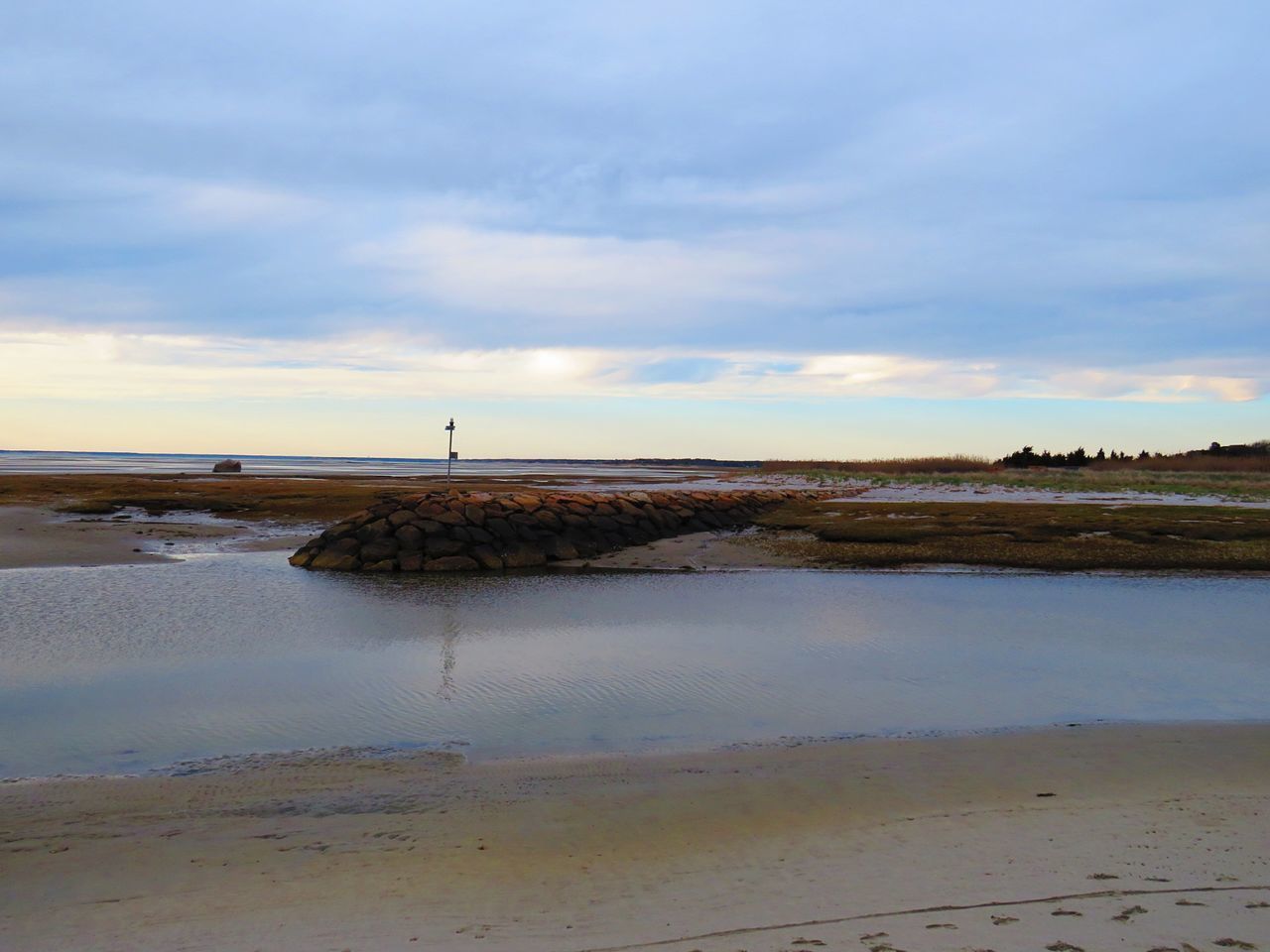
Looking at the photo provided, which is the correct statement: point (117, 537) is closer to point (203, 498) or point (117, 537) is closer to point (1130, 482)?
point (203, 498)

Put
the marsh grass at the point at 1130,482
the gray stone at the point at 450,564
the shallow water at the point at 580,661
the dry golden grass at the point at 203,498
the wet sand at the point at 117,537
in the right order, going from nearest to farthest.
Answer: the shallow water at the point at 580,661, the gray stone at the point at 450,564, the wet sand at the point at 117,537, the dry golden grass at the point at 203,498, the marsh grass at the point at 1130,482

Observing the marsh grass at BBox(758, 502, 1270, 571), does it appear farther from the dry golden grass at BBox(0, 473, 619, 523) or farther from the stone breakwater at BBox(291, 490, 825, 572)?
the dry golden grass at BBox(0, 473, 619, 523)

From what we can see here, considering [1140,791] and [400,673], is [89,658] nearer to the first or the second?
[400,673]

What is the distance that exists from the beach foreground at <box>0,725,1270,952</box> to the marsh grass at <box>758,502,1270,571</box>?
13537 mm

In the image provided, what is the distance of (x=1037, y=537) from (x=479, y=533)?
1353 centimetres

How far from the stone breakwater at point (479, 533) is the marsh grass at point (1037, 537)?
13.8 ft

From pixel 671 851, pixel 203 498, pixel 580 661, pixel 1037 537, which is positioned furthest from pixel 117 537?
pixel 1037 537

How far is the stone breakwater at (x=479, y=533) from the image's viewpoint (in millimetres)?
19719

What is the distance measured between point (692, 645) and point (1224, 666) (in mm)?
6093

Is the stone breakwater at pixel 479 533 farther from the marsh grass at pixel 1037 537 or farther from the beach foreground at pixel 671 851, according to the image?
the beach foreground at pixel 671 851

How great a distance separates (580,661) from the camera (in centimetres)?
1059

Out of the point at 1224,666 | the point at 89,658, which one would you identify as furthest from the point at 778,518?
the point at 89,658

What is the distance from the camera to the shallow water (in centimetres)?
786

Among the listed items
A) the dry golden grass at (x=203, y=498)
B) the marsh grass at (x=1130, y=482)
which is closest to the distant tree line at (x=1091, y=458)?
the marsh grass at (x=1130, y=482)
